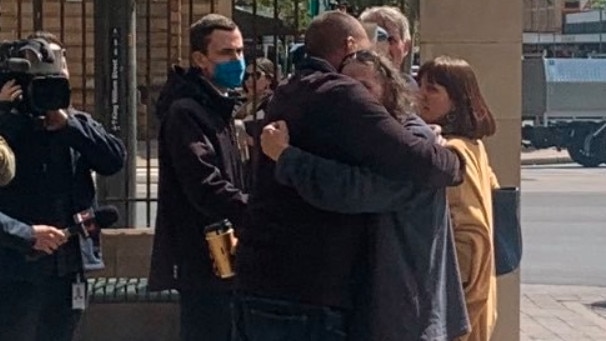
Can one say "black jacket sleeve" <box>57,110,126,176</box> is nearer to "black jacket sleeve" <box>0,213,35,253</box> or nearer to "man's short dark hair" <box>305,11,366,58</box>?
"black jacket sleeve" <box>0,213,35,253</box>

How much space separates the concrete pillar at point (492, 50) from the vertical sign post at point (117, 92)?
206 centimetres

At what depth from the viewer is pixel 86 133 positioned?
19.3ft

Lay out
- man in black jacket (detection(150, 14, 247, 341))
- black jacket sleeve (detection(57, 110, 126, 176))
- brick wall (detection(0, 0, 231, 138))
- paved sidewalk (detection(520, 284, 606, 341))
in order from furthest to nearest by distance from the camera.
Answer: paved sidewalk (detection(520, 284, 606, 341)), brick wall (detection(0, 0, 231, 138)), black jacket sleeve (detection(57, 110, 126, 176)), man in black jacket (detection(150, 14, 247, 341))

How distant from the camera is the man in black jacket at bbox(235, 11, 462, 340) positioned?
14.6 feet

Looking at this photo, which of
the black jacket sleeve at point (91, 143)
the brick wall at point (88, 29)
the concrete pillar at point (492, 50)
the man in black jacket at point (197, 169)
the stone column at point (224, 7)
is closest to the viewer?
the man in black jacket at point (197, 169)

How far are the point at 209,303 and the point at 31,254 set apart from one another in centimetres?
72

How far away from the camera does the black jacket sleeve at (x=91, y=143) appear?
5.87 metres

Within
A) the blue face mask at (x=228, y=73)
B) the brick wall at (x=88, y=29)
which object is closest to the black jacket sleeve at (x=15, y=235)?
the blue face mask at (x=228, y=73)

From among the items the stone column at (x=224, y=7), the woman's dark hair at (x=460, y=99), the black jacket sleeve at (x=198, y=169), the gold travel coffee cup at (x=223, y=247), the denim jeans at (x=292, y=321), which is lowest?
the denim jeans at (x=292, y=321)

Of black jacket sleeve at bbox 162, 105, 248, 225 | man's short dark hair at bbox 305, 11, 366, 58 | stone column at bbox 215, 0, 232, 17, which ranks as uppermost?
stone column at bbox 215, 0, 232, 17

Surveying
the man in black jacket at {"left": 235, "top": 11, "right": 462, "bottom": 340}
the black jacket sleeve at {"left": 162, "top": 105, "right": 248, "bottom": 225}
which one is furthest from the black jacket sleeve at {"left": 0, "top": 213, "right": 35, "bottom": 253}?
the man in black jacket at {"left": 235, "top": 11, "right": 462, "bottom": 340}

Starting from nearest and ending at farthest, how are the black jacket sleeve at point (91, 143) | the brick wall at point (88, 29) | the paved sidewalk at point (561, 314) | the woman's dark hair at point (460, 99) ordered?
1. the woman's dark hair at point (460, 99)
2. the black jacket sleeve at point (91, 143)
3. the brick wall at point (88, 29)
4. the paved sidewalk at point (561, 314)

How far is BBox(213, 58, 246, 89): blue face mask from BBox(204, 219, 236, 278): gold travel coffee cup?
79 cm

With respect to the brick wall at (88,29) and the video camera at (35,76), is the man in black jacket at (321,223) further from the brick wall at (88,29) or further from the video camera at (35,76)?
the brick wall at (88,29)
